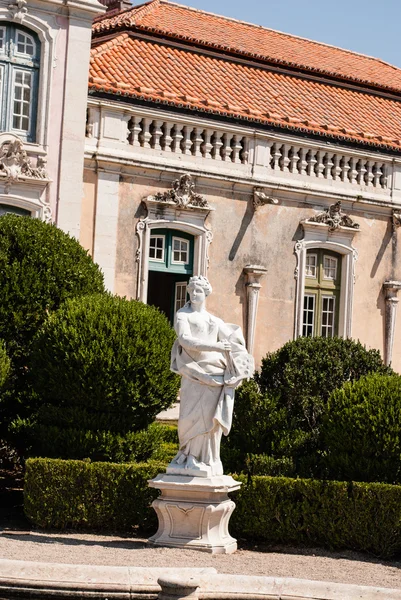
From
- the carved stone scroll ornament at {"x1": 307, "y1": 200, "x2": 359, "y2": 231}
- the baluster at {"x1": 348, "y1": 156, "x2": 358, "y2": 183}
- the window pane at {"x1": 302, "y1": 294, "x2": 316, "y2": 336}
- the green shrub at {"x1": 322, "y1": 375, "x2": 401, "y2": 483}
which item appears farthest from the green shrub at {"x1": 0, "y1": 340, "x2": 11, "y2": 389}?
the baluster at {"x1": 348, "y1": 156, "x2": 358, "y2": 183}

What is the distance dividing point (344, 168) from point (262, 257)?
101 inches

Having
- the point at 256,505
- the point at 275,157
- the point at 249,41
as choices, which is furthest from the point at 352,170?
the point at 256,505

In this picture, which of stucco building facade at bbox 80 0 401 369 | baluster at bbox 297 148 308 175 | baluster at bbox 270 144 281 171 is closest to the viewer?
stucco building facade at bbox 80 0 401 369

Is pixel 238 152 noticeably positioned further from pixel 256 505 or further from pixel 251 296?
pixel 256 505

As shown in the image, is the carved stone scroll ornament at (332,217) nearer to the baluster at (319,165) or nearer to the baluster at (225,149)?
the baluster at (319,165)

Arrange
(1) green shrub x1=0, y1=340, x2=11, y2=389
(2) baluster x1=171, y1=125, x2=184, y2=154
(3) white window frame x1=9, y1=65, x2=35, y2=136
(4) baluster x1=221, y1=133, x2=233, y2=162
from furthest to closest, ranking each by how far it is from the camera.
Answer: (4) baluster x1=221, y1=133, x2=233, y2=162, (2) baluster x1=171, y1=125, x2=184, y2=154, (3) white window frame x1=9, y1=65, x2=35, y2=136, (1) green shrub x1=0, y1=340, x2=11, y2=389

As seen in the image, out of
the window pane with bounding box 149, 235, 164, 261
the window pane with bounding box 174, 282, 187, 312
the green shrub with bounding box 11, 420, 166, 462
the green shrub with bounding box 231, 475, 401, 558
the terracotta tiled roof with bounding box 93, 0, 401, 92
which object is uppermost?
the terracotta tiled roof with bounding box 93, 0, 401, 92

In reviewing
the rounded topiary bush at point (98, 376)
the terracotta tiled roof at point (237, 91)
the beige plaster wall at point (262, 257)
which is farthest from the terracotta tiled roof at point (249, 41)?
the rounded topiary bush at point (98, 376)

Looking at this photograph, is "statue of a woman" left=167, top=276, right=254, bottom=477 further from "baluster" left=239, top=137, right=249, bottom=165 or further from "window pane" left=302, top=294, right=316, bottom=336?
"window pane" left=302, top=294, right=316, bottom=336

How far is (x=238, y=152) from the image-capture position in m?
22.2

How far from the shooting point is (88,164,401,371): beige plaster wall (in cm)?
2097

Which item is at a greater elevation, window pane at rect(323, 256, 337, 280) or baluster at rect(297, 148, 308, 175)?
baluster at rect(297, 148, 308, 175)

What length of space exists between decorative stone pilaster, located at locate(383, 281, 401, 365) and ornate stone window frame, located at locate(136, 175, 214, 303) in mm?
4131

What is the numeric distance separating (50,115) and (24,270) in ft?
16.2
